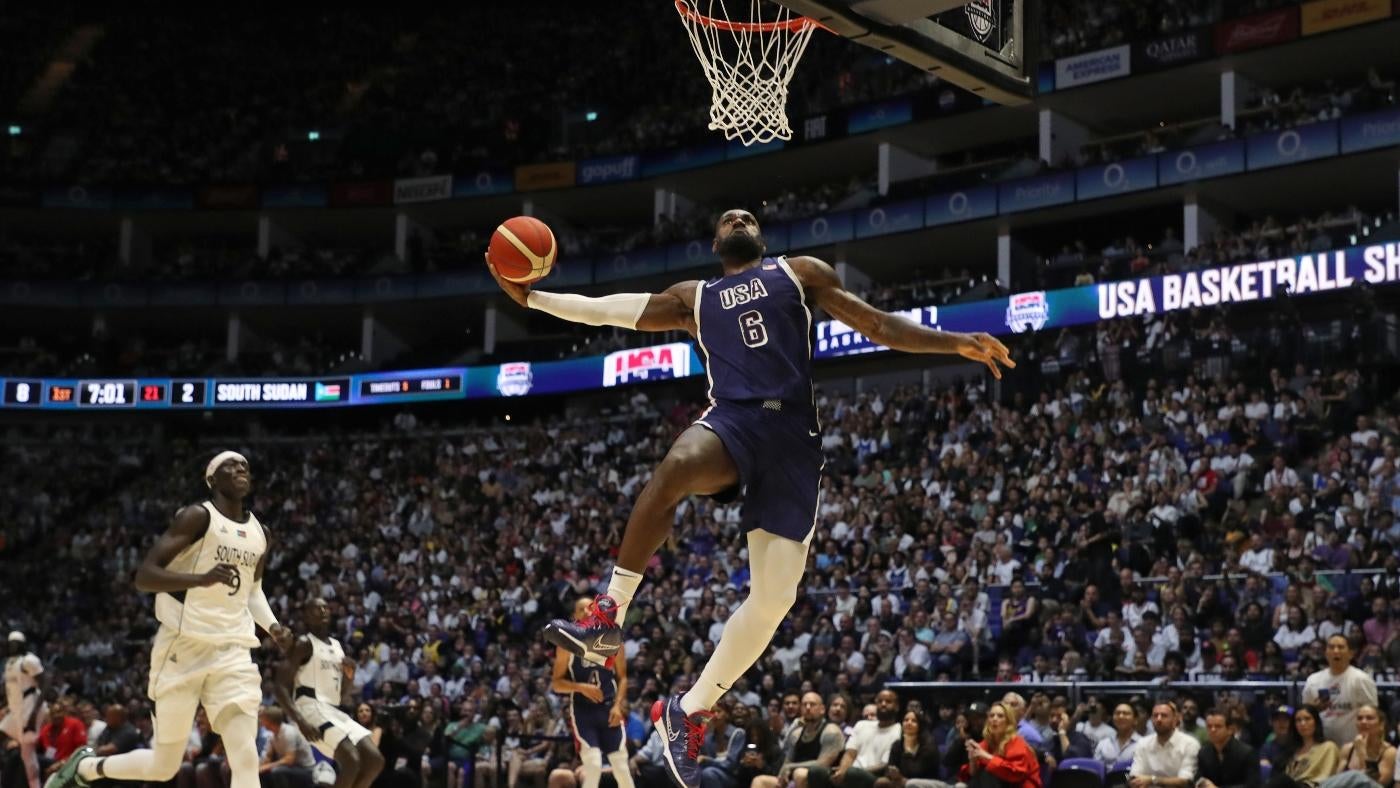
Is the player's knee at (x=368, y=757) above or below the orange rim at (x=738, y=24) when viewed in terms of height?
below

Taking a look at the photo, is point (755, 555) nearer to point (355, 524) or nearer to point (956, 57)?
point (956, 57)

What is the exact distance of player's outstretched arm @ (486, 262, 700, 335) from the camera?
291 inches

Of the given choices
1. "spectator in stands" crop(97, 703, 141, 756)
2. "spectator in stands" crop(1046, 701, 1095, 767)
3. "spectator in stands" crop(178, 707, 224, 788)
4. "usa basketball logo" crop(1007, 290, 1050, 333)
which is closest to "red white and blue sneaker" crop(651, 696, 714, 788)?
"spectator in stands" crop(1046, 701, 1095, 767)

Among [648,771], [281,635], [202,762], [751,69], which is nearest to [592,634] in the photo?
[281,635]

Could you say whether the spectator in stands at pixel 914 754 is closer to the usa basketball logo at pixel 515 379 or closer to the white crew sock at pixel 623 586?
the white crew sock at pixel 623 586

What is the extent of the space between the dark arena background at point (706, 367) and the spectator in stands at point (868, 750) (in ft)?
0.19

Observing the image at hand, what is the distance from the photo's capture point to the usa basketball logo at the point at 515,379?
131 ft

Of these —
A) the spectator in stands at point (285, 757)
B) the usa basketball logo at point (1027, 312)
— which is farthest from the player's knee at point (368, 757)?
the usa basketball logo at point (1027, 312)

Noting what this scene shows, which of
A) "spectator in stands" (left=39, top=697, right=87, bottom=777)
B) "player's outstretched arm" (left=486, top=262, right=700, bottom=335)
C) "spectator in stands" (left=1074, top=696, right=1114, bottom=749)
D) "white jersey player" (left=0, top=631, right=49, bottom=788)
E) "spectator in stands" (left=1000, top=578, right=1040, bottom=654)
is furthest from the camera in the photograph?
"spectator in stands" (left=1000, top=578, right=1040, bottom=654)

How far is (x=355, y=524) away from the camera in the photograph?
35031 millimetres

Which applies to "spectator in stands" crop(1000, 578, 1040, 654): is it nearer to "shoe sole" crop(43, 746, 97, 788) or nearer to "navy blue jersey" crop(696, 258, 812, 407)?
"shoe sole" crop(43, 746, 97, 788)

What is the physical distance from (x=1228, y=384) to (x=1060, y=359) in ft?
12.2

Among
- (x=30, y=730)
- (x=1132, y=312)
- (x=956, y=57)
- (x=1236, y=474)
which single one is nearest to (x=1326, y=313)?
(x=1132, y=312)

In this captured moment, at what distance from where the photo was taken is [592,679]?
1344 centimetres
